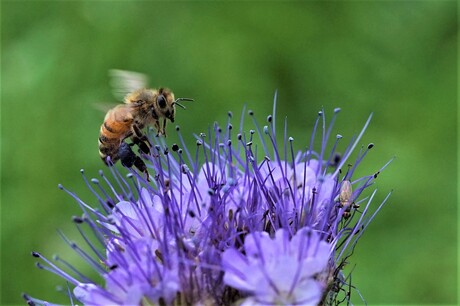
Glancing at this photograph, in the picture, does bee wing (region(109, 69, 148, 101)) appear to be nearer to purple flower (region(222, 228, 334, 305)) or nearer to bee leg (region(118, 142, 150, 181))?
bee leg (region(118, 142, 150, 181))

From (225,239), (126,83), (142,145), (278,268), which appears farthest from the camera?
(126,83)

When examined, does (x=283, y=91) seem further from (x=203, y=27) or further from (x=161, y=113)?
(x=161, y=113)

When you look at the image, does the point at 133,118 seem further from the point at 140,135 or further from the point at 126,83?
the point at 126,83

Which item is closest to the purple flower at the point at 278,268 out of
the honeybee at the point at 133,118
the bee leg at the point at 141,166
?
the bee leg at the point at 141,166

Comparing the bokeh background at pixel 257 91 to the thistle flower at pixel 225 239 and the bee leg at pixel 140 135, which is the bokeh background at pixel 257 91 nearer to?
the bee leg at pixel 140 135

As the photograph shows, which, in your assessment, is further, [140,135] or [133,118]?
[133,118]

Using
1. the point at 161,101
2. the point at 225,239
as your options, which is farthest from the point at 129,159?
the point at 225,239
